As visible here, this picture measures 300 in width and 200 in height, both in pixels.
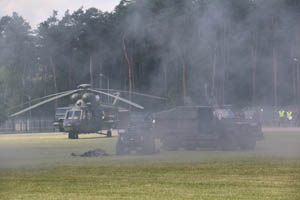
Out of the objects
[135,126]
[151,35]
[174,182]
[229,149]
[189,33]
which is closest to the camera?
[174,182]

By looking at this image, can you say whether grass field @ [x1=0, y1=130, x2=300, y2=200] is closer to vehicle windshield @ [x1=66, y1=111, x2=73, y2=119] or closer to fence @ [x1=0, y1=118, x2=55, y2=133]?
vehicle windshield @ [x1=66, y1=111, x2=73, y2=119]

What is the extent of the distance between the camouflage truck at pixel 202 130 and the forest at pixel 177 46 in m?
4.86

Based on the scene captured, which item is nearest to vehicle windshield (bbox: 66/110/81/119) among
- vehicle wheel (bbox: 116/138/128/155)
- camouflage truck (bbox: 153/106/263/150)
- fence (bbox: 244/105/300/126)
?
fence (bbox: 244/105/300/126)

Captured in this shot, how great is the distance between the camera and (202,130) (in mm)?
25797

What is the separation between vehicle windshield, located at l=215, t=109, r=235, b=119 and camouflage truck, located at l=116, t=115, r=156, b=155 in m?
3.89

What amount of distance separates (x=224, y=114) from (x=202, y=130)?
1420mm

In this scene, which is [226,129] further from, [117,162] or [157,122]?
[117,162]

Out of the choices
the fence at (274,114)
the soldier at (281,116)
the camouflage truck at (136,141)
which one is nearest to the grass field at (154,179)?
the camouflage truck at (136,141)

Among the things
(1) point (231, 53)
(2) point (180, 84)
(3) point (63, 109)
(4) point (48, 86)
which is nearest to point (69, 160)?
(1) point (231, 53)

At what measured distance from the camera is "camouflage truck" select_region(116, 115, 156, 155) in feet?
76.3

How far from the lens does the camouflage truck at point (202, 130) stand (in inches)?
1007

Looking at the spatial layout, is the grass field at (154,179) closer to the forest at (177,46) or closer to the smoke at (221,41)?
the forest at (177,46)

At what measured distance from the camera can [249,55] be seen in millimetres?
32688

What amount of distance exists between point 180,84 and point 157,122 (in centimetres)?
1384
